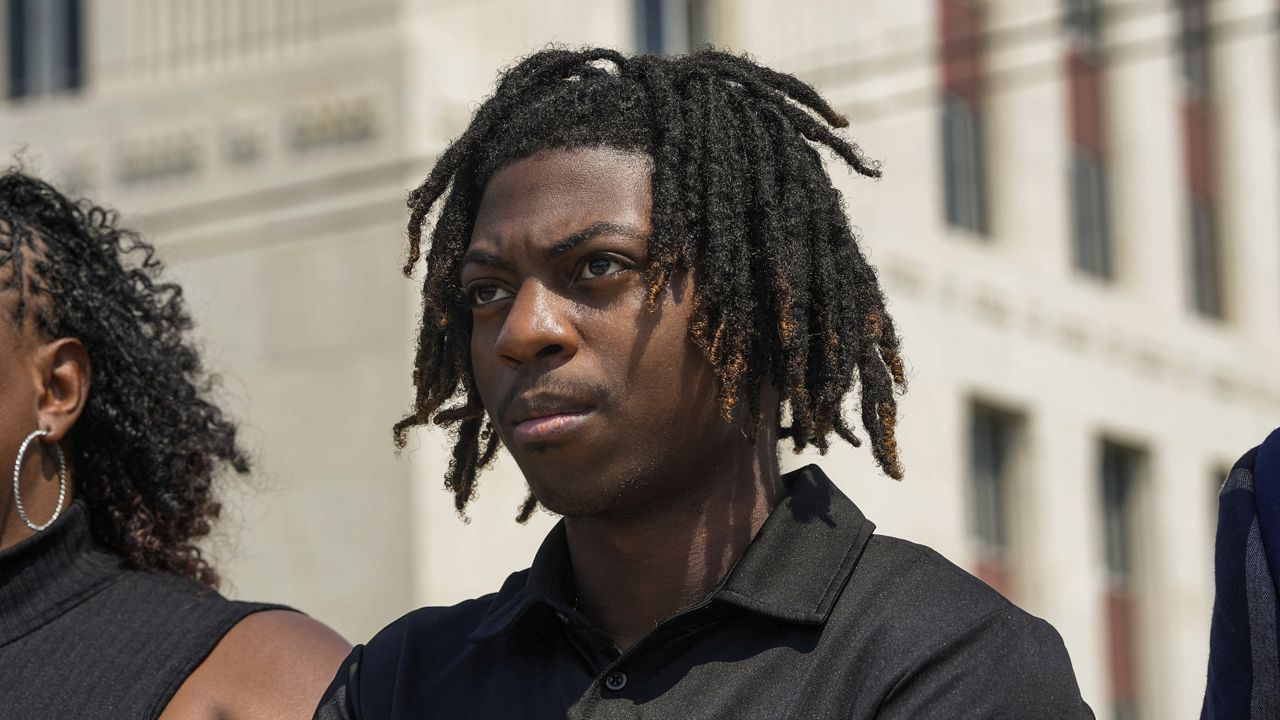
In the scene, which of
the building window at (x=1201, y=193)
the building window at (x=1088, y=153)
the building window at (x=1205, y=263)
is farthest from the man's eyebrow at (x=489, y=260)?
the building window at (x=1205, y=263)

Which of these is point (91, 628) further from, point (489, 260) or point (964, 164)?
point (964, 164)

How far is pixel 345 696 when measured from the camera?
3.59m

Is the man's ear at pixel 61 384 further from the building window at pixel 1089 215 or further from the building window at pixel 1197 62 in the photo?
the building window at pixel 1197 62

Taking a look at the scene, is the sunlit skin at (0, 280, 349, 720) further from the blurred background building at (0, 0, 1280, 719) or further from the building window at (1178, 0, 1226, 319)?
the building window at (1178, 0, 1226, 319)

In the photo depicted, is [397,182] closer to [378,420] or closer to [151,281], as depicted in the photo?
[378,420]

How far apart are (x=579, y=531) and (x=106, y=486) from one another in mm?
1396

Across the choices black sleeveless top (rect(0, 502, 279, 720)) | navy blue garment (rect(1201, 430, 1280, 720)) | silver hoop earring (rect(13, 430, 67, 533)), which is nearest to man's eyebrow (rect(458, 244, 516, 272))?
navy blue garment (rect(1201, 430, 1280, 720))

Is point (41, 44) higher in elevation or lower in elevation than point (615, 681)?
lower

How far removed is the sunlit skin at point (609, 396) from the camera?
3344 millimetres

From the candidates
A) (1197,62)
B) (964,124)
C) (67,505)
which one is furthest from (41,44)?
(67,505)

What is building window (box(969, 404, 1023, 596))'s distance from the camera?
2077cm

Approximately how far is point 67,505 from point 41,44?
14.7 m

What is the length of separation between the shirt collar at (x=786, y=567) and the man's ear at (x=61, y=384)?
1233 mm

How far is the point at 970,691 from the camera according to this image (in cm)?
312
